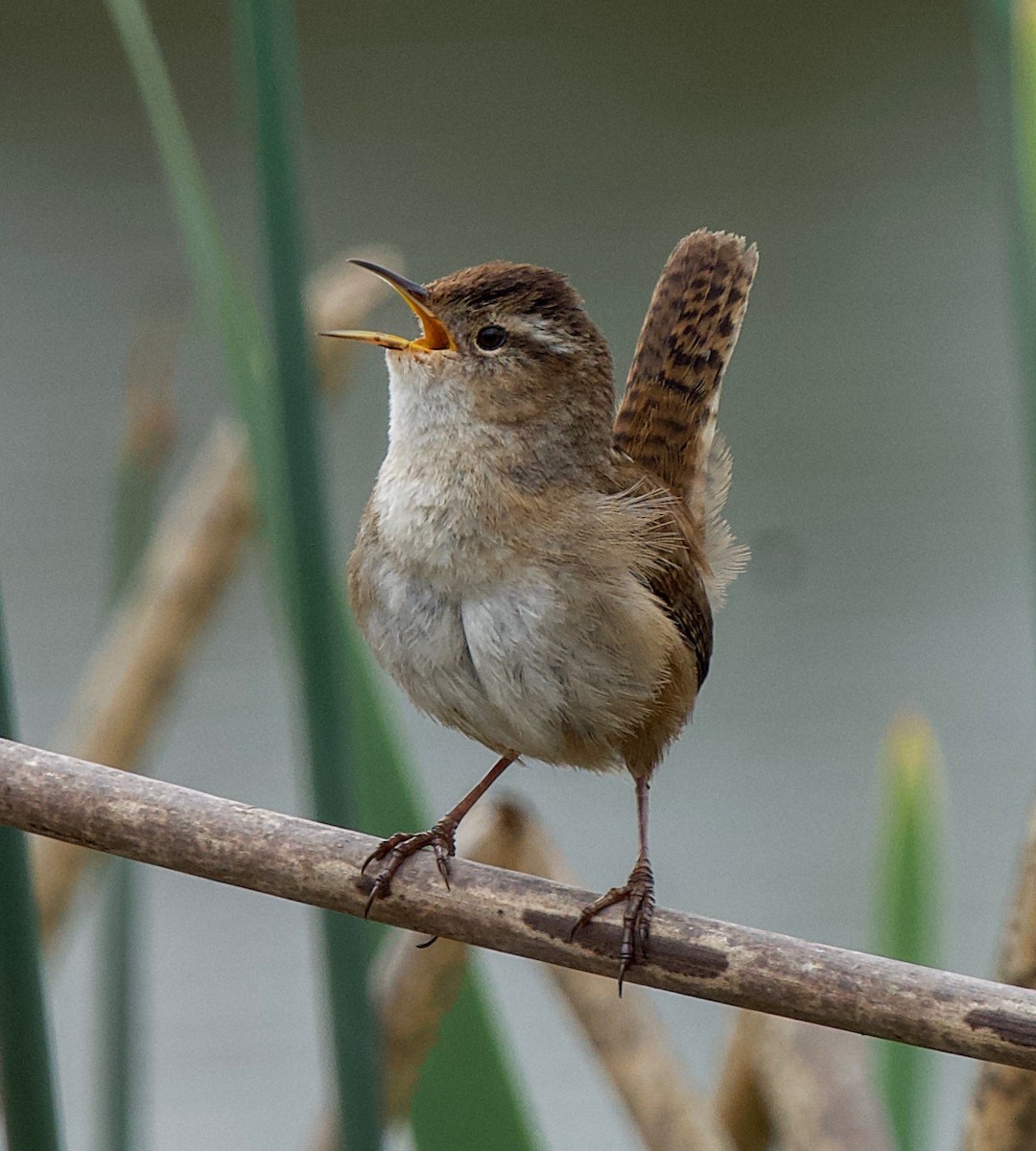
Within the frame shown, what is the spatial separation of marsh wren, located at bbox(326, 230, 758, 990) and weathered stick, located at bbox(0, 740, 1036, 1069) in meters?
0.13

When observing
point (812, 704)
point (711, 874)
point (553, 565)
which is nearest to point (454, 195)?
point (812, 704)

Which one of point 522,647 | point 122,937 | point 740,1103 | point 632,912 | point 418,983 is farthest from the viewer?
point 740,1103

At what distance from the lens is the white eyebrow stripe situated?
154 cm

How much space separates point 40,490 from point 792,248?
308 centimetres

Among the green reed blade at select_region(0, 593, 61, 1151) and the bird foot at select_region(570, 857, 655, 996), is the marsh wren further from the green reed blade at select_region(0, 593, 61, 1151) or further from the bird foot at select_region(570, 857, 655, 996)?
the green reed blade at select_region(0, 593, 61, 1151)

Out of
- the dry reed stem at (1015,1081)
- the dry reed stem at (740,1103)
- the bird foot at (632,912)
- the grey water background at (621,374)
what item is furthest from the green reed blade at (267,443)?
the grey water background at (621,374)

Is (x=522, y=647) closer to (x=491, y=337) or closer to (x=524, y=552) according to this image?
(x=524, y=552)

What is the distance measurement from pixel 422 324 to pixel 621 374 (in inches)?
123

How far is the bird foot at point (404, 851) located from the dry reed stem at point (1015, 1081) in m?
0.49

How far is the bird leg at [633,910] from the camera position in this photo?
118 centimetres

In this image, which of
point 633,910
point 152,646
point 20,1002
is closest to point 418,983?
point 633,910

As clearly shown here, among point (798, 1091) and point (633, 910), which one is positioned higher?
point (633, 910)

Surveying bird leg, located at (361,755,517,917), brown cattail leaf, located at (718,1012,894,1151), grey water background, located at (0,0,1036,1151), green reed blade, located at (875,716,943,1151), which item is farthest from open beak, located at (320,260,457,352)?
grey water background, located at (0,0,1036,1151)

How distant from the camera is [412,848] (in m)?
1.36
